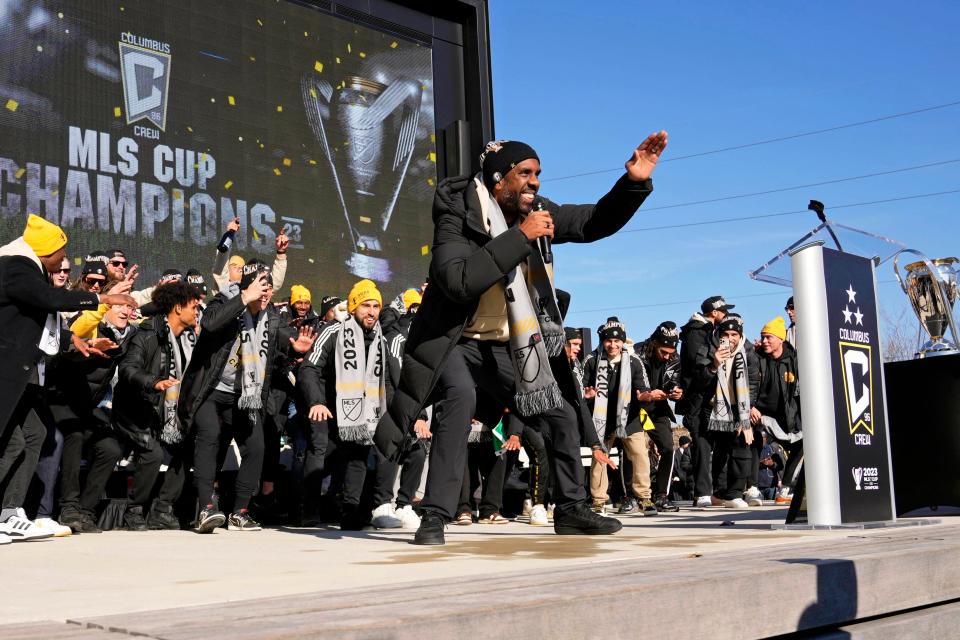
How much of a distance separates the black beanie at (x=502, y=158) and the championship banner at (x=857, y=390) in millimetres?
1571

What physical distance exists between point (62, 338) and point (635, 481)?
547 cm

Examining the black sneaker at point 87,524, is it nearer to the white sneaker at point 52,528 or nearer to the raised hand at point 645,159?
the white sneaker at point 52,528

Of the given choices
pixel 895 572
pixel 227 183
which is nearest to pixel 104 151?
pixel 227 183

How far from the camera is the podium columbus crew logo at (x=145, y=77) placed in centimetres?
1062

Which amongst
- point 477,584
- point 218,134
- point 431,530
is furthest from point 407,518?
point 218,134

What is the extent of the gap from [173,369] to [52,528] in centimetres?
169

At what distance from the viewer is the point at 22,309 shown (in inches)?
240

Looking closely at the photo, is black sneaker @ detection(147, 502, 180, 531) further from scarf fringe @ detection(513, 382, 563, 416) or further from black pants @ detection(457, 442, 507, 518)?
scarf fringe @ detection(513, 382, 563, 416)

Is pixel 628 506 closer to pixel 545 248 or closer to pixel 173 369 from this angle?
pixel 173 369

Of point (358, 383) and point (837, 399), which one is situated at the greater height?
point (358, 383)

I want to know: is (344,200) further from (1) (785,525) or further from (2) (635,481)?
(1) (785,525)

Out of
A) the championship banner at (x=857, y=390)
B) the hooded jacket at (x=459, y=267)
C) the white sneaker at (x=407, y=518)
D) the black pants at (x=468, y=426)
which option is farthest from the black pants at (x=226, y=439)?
the championship banner at (x=857, y=390)

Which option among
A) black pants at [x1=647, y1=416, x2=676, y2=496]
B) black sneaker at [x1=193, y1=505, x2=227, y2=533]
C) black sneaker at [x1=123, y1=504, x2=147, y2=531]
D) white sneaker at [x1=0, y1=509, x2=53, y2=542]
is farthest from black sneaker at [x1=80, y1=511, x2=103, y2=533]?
black pants at [x1=647, y1=416, x2=676, y2=496]

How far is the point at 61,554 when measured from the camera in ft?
16.8
